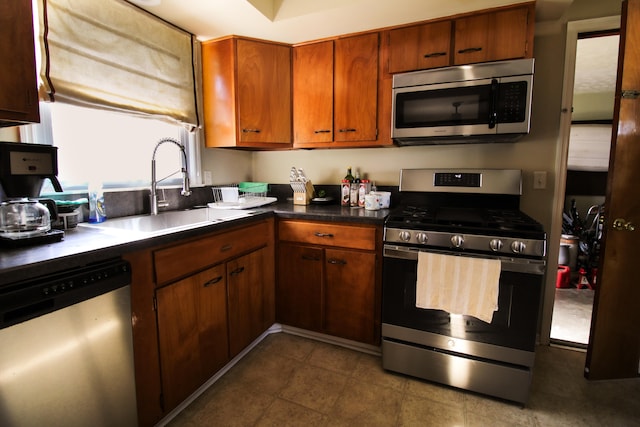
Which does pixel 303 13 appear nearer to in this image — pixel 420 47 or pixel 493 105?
pixel 420 47

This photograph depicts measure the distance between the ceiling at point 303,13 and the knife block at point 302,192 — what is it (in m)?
1.05

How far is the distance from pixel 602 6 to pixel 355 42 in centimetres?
149

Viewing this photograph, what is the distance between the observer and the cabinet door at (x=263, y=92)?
2.22 meters

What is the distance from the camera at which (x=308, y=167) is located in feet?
8.82

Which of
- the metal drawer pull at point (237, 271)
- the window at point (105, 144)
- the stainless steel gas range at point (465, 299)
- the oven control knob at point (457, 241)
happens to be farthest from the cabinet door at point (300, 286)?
the window at point (105, 144)

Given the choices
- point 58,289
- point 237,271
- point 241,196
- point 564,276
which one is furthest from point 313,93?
point 564,276

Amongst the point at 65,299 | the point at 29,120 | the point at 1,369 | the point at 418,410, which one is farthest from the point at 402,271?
the point at 29,120

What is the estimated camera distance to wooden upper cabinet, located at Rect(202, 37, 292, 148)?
2.20m

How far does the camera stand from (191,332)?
152 centimetres

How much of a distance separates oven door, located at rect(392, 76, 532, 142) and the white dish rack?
1.09 meters

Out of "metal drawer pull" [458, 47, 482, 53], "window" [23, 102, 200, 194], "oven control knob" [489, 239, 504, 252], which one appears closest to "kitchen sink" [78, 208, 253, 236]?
"window" [23, 102, 200, 194]

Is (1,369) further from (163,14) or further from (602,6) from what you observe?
(602,6)

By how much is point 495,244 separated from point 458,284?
0.27 m

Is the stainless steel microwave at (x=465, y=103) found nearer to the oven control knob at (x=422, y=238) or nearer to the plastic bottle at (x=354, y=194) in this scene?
the plastic bottle at (x=354, y=194)
